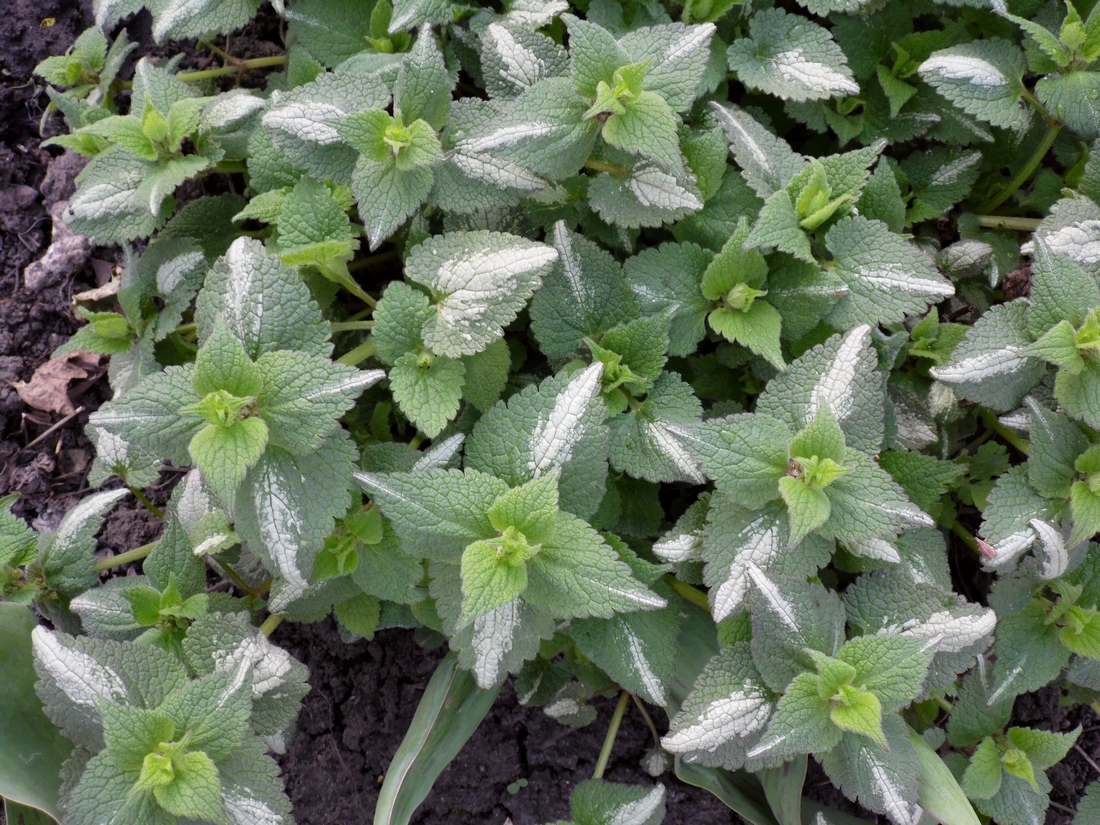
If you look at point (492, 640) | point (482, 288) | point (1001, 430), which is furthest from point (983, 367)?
point (492, 640)

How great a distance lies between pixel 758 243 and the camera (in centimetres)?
210

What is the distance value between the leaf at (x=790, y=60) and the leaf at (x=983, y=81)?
0.83ft

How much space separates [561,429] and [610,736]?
4.10ft

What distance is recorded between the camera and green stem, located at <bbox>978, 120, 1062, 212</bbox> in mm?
2512

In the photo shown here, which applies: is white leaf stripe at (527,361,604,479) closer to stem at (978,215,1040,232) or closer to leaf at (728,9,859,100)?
leaf at (728,9,859,100)

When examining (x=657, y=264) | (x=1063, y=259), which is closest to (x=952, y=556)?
(x=1063, y=259)

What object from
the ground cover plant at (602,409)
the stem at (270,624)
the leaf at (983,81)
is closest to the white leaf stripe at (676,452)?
the ground cover plant at (602,409)

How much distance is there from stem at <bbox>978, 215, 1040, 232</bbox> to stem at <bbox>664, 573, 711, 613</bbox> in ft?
5.27

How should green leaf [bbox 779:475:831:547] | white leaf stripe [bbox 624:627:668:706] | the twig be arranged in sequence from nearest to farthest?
green leaf [bbox 779:475:831:547] → white leaf stripe [bbox 624:627:668:706] → the twig

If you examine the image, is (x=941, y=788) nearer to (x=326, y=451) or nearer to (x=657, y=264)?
(x=657, y=264)

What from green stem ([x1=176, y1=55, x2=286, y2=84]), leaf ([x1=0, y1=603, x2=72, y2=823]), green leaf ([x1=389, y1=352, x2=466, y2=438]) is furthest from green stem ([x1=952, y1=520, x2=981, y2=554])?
green stem ([x1=176, y1=55, x2=286, y2=84])

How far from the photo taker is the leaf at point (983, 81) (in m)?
2.40

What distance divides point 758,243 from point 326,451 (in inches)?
47.8

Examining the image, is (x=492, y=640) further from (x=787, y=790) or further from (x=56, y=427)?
(x=56, y=427)
